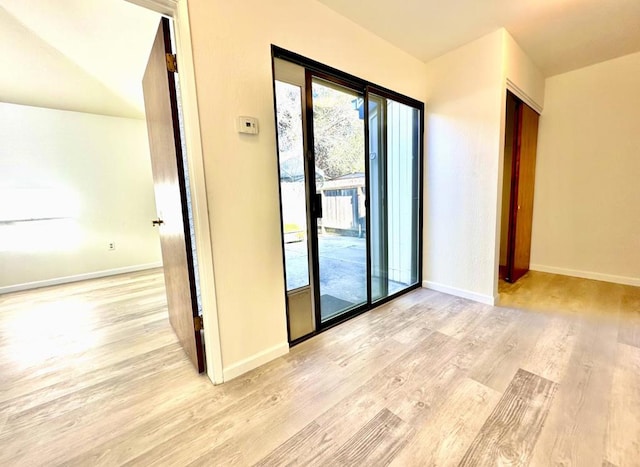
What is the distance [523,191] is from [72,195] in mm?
6057

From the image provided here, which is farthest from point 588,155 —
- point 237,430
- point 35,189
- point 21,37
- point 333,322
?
point 35,189

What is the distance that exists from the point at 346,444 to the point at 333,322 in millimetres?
1086

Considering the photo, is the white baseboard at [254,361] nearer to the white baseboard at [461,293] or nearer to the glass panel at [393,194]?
the glass panel at [393,194]

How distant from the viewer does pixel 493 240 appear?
244cm

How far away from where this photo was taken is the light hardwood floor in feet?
3.75

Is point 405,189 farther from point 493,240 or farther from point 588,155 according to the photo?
point 588,155

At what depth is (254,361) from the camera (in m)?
1.73

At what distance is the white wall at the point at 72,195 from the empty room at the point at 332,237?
0.11 ft

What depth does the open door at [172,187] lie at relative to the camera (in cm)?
152

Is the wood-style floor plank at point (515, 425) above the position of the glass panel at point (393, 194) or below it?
below

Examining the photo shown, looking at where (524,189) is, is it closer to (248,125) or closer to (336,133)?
(336,133)

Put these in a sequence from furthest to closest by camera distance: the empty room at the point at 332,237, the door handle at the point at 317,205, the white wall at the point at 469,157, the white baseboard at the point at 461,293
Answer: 1. the white baseboard at the point at 461,293
2. the white wall at the point at 469,157
3. the door handle at the point at 317,205
4. the empty room at the point at 332,237

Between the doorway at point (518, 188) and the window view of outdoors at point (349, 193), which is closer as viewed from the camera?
the window view of outdoors at point (349, 193)

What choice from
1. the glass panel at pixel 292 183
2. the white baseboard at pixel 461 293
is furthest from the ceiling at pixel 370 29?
the white baseboard at pixel 461 293
